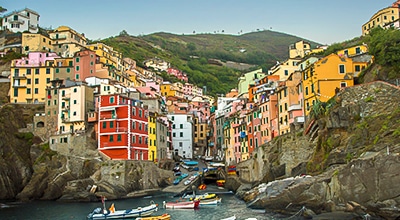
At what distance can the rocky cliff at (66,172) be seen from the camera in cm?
6869

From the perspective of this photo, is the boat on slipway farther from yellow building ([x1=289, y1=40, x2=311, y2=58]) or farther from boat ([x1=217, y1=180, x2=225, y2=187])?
yellow building ([x1=289, y1=40, x2=311, y2=58])

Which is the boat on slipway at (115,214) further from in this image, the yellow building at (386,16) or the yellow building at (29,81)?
the yellow building at (386,16)

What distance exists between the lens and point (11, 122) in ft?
268

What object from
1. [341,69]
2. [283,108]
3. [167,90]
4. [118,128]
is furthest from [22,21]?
[341,69]

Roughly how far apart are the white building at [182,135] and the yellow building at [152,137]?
23543 mm

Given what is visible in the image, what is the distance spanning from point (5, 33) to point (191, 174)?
239 feet

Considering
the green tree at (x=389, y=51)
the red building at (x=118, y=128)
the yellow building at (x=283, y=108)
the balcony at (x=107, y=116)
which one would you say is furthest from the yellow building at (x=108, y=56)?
the green tree at (x=389, y=51)

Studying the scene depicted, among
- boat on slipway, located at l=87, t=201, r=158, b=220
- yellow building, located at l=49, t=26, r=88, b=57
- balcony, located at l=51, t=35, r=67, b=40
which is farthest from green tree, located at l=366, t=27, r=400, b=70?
balcony, located at l=51, t=35, r=67, b=40

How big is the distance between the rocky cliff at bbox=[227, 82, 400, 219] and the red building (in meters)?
23.5

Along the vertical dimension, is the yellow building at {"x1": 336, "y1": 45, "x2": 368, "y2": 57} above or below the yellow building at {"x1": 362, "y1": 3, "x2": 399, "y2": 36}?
below

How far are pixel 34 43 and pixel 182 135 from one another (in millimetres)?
45642

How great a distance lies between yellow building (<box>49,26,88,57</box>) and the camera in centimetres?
11350

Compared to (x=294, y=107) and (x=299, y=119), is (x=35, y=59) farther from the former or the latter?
(x=299, y=119)

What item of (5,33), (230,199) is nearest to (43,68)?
(5,33)
